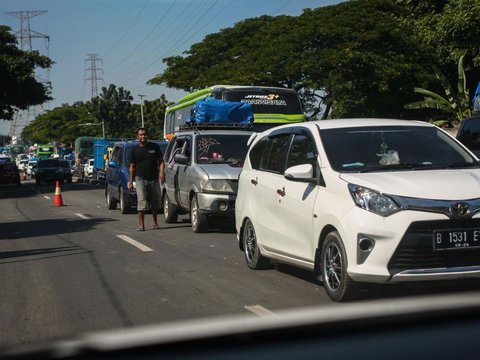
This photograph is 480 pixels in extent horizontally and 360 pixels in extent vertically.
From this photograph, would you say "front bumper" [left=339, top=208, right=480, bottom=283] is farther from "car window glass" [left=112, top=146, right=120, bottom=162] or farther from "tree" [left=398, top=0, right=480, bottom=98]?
"tree" [left=398, top=0, right=480, bottom=98]

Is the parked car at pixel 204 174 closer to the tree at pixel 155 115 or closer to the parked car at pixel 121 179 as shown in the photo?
the parked car at pixel 121 179

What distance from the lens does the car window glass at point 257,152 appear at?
888 centimetres

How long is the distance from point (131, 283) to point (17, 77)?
32.8 meters

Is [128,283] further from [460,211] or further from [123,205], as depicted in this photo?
[123,205]

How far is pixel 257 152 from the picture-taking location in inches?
356

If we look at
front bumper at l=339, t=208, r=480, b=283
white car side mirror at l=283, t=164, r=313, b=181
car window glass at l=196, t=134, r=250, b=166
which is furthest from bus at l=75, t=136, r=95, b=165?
front bumper at l=339, t=208, r=480, b=283

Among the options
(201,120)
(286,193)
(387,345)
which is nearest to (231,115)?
(201,120)

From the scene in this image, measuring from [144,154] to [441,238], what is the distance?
8.75 metres

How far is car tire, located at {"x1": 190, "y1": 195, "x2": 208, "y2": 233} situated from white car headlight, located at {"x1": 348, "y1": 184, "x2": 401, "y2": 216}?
6.74 meters

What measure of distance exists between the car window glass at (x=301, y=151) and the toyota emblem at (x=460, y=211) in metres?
1.67

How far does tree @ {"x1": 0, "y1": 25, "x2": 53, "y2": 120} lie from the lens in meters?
38.4

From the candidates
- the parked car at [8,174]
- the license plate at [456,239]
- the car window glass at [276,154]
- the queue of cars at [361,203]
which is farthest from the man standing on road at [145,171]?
the parked car at [8,174]

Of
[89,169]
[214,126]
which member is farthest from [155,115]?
[214,126]

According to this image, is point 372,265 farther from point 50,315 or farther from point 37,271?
point 37,271
